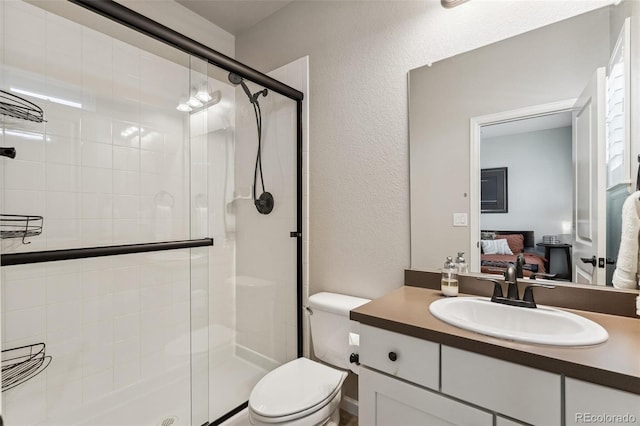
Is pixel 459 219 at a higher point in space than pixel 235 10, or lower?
lower

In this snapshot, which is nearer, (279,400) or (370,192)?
(279,400)

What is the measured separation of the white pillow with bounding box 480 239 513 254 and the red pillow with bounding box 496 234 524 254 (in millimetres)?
→ 14

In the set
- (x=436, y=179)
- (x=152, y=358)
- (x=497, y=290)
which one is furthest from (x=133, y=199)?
(x=497, y=290)

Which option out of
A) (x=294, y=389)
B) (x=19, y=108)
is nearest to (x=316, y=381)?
(x=294, y=389)

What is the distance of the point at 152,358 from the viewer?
6.37 ft

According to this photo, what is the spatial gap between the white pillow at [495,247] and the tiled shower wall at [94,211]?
5.72ft

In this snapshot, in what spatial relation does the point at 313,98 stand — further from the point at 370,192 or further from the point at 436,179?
the point at 436,179

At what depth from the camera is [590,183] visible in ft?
3.82

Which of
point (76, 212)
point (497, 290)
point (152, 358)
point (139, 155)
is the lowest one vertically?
point (152, 358)

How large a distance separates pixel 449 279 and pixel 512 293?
0.24 meters

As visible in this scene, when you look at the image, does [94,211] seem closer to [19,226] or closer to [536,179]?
[19,226]

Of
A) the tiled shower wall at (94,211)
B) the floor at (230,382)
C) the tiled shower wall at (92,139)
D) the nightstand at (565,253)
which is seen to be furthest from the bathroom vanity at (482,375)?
the tiled shower wall at (92,139)

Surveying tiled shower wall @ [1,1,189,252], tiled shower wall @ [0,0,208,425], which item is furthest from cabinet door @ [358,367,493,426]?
tiled shower wall @ [1,1,189,252]

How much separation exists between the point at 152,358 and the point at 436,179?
6.50ft
